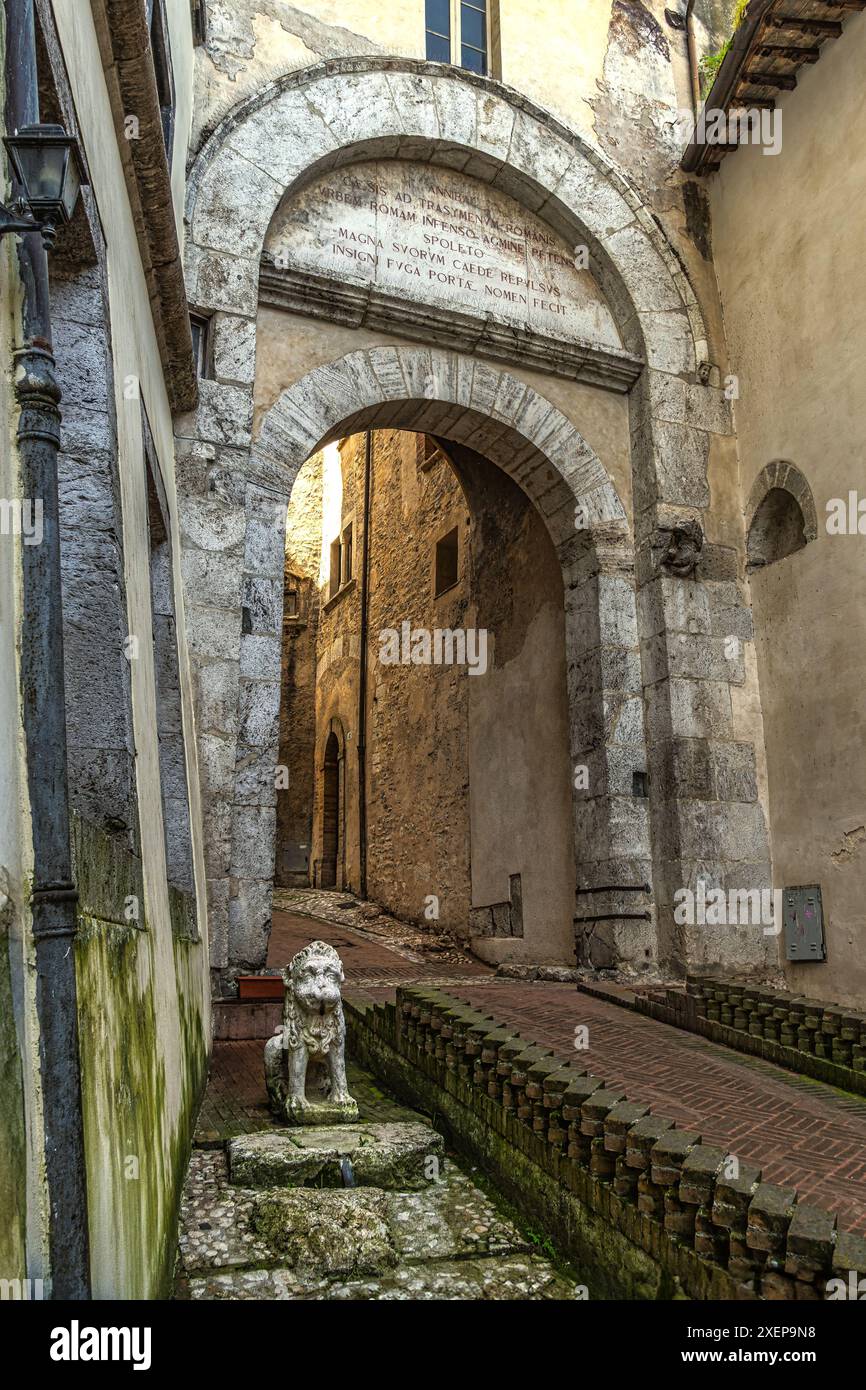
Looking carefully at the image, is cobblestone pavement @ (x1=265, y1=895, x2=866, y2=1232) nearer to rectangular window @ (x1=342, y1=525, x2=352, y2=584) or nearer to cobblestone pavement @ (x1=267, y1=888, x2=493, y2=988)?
cobblestone pavement @ (x1=267, y1=888, x2=493, y2=988)

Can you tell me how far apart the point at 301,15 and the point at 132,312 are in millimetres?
5676

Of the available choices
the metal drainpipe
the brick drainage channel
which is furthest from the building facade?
the metal drainpipe

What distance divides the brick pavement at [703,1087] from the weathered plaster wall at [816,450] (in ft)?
6.67

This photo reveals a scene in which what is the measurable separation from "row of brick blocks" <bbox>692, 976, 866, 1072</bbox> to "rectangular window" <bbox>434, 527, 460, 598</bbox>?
24.8 feet

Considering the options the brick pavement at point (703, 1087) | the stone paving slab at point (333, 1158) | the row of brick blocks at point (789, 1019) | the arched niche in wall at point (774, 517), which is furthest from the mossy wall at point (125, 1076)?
the arched niche in wall at point (774, 517)

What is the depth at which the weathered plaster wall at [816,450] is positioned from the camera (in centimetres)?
760

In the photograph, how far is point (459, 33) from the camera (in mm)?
9328

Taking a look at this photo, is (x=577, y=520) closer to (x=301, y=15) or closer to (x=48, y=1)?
(x=301, y=15)

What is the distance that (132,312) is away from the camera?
4.29m

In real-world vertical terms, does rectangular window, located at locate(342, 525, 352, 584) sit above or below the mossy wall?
above

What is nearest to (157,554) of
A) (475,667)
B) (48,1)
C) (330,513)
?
(48,1)

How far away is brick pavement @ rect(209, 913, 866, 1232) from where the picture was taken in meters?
3.50

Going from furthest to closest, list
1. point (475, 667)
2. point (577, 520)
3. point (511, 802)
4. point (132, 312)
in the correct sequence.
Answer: point (475, 667), point (511, 802), point (577, 520), point (132, 312)

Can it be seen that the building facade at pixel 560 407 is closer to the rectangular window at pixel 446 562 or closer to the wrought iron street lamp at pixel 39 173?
the rectangular window at pixel 446 562
